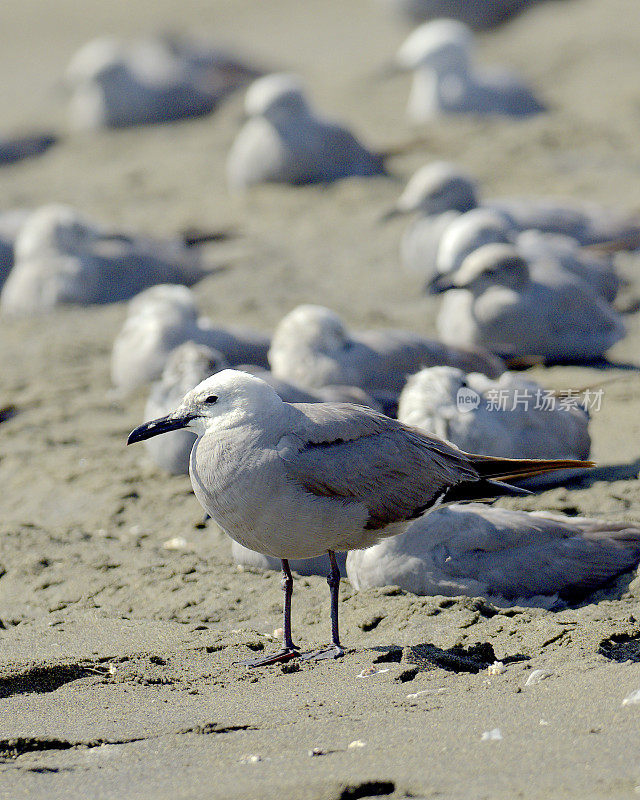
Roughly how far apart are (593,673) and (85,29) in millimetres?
19695

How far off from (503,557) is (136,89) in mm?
11134

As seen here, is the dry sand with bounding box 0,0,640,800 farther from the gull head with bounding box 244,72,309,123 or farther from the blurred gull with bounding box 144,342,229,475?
the gull head with bounding box 244,72,309,123

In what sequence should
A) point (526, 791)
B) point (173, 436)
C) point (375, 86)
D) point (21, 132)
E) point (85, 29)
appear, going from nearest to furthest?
point (526, 791)
point (173, 436)
point (21, 132)
point (375, 86)
point (85, 29)

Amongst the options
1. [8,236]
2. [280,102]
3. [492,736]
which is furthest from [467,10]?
[492,736]

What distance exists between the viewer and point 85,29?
2069 cm

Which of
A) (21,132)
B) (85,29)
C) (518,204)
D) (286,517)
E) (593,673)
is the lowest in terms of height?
(593,673)

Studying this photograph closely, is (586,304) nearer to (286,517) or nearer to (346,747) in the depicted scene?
(286,517)

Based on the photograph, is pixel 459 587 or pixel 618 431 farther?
pixel 618 431

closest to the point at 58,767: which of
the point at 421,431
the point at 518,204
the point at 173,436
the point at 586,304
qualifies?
the point at 421,431

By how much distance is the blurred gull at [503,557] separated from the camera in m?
4.12

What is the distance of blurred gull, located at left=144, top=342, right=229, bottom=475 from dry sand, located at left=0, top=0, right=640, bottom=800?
113 mm

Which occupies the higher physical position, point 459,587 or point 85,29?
point 85,29

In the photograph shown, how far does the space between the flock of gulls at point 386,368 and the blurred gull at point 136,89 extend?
0.04m

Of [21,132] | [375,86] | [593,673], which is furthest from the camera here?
[375,86]
